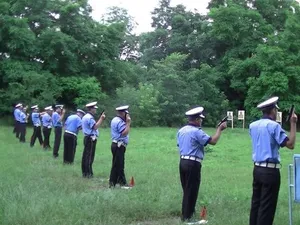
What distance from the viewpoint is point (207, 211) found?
8.76 meters

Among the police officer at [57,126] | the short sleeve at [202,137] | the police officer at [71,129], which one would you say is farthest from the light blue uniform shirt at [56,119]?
the short sleeve at [202,137]

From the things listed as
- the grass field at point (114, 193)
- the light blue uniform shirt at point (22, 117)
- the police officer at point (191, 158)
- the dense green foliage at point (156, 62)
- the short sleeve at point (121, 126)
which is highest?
the dense green foliage at point (156, 62)

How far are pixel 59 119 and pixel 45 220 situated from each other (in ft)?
38.0

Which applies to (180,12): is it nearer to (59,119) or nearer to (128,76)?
(128,76)

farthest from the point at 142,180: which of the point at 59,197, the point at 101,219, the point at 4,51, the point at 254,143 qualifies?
the point at 4,51

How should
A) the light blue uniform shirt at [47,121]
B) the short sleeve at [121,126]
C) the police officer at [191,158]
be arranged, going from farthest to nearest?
1. the light blue uniform shirt at [47,121]
2. the short sleeve at [121,126]
3. the police officer at [191,158]

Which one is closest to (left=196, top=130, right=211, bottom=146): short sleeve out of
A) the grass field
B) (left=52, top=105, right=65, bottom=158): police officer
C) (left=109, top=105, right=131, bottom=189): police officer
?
the grass field

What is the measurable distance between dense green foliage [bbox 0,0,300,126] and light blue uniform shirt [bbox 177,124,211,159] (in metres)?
28.7

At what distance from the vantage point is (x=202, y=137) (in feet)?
26.0

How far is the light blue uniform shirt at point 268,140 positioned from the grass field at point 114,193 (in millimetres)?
1604

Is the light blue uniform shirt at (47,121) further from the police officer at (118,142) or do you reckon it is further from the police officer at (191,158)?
the police officer at (191,158)

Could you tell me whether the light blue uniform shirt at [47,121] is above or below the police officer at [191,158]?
above

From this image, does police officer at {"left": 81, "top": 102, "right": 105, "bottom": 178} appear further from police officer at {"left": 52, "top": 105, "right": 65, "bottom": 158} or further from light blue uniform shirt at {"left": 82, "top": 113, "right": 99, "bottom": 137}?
police officer at {"left": 52, "top": 105, "right": 65, "bottom": 158}

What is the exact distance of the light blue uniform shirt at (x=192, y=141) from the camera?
796cm
